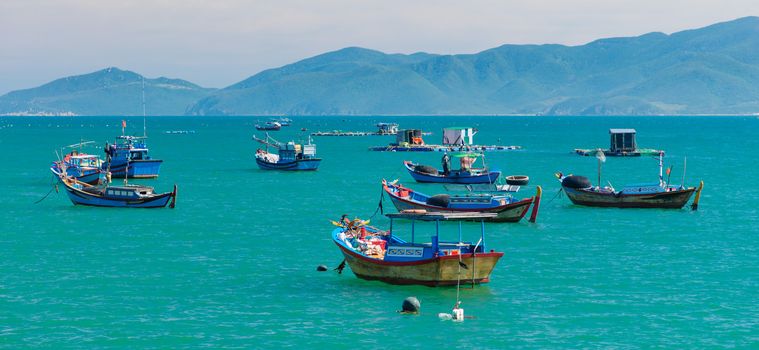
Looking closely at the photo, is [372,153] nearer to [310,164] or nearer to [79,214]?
[310,164]

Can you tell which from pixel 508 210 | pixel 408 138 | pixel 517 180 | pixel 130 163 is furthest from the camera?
pixel 408 138

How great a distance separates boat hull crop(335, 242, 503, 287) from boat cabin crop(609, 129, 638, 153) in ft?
371

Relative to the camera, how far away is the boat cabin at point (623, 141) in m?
156

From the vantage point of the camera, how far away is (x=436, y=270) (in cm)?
4584

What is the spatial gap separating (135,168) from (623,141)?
79.0 meters

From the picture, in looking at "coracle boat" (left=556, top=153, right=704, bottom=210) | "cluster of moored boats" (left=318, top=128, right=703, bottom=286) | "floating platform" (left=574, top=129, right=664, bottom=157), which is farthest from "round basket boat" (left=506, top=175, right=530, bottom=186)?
"floating platform" (left=574, top=129, right=664, bottom=157)

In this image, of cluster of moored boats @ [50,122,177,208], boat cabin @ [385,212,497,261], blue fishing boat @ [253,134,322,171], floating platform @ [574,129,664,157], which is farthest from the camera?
floating platform @ [574,129,664,157]

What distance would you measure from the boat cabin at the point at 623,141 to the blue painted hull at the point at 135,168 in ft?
245

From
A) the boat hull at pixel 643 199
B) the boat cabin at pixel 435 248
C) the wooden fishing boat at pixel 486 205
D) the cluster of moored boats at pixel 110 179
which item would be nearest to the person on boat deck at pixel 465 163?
the boat hull at pixel 643 199

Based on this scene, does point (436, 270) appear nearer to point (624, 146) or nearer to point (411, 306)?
Result: point (411, 306)

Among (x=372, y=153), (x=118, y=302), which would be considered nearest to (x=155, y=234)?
(x=118, y=302)

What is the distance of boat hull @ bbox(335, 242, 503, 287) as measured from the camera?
45656 millimetres

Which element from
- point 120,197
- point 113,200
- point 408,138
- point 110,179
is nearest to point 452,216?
point 120,197

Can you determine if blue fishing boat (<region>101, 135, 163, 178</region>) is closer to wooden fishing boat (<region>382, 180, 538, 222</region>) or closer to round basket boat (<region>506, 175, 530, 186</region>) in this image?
round basket boat (<region>506, 175, 530, 186</region>)
